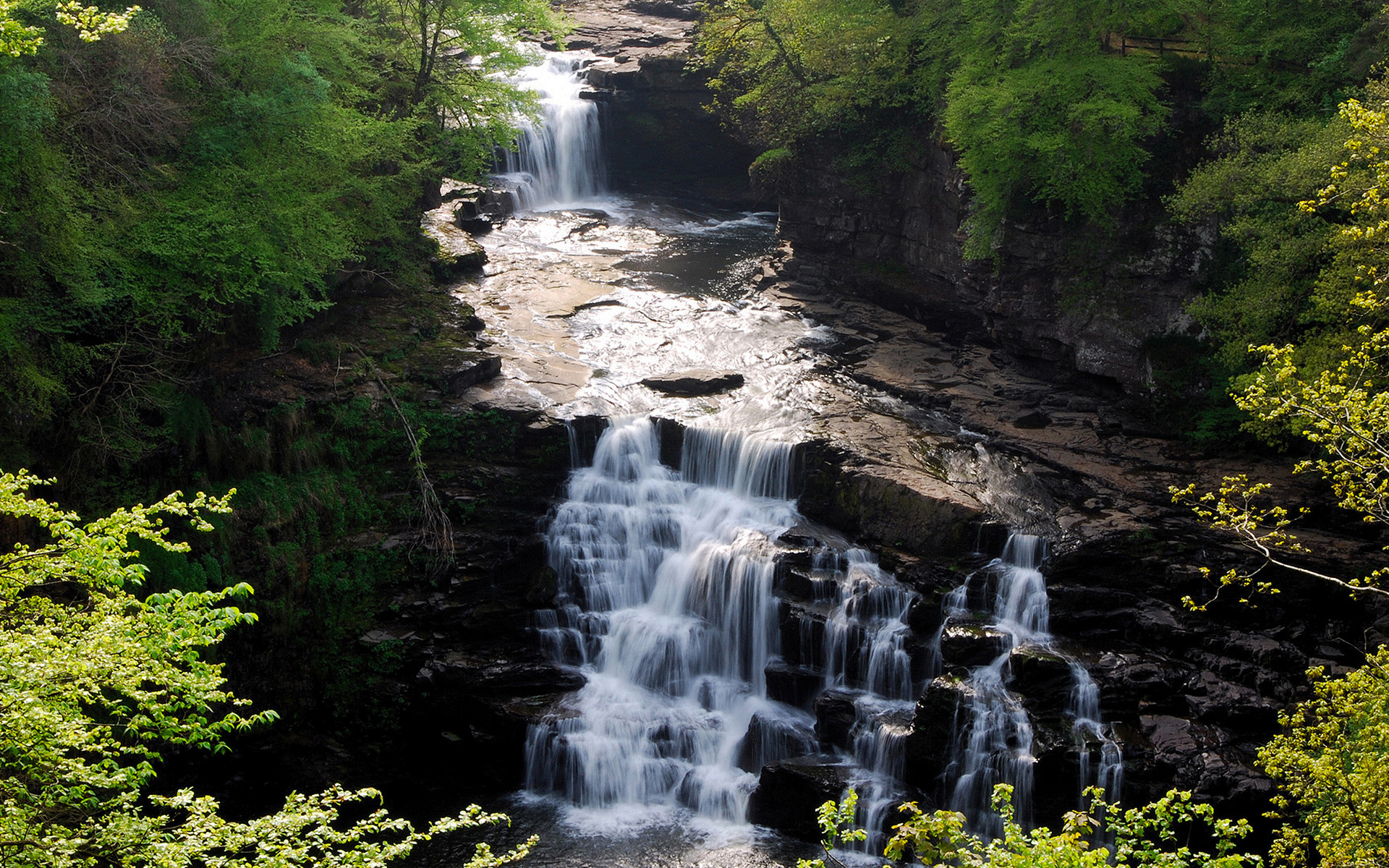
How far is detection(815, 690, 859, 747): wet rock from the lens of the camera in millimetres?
16562

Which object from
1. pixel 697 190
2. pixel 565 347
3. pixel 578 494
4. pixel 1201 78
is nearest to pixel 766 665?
pixel 578 494

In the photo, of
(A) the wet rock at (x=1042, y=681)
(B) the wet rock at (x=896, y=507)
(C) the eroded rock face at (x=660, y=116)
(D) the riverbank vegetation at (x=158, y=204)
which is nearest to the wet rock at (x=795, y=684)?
(B) the wet rock at (x=896, y=507)

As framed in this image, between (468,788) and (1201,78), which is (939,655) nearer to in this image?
(468,788)

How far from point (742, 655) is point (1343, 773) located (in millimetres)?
9980

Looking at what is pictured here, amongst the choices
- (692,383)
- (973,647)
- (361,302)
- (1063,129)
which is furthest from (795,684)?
(361,302)

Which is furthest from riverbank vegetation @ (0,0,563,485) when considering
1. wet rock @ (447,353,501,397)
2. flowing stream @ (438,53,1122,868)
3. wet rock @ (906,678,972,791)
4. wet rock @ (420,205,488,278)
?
wet rock @ (906,678,972,791)

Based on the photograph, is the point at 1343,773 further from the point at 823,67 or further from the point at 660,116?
the point at 660,116

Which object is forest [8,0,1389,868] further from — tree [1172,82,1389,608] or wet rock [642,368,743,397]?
wet rock [642,368,743,397]

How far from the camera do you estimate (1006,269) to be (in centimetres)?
2372

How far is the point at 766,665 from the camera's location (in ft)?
59.4

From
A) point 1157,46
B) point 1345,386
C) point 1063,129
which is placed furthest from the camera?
point 1157,46

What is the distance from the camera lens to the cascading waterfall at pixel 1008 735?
14.8 meters

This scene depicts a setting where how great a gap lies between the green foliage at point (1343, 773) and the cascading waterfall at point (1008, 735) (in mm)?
3155

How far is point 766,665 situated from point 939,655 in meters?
3.19
